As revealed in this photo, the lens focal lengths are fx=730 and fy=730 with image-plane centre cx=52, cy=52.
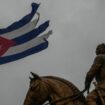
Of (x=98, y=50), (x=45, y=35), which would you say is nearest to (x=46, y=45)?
(x=45, y=35)

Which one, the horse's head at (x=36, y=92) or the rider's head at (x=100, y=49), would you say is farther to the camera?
the rider's head at (x=100, y=49)

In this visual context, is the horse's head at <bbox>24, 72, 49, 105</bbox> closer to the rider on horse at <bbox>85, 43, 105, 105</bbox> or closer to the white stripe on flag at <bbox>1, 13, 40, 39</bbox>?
the rider on horse at <bbox>85, 43, 105, 105</bbox>

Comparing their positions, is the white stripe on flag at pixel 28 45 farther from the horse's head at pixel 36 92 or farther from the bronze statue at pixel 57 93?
the horse's head at pixel 36 92

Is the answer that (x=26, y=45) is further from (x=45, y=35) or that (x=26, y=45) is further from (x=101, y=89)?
(x=101, y=89)

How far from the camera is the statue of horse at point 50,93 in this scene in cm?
2352

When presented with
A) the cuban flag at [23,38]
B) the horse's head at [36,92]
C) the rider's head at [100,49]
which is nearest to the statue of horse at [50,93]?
the horse's head at [36,92]

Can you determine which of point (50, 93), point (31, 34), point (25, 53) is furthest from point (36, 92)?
point (31, 34)

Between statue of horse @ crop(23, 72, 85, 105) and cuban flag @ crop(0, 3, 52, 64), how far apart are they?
5.97 metres

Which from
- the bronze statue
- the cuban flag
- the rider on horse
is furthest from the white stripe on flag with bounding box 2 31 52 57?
the bronze statue

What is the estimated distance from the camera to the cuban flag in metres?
29.9

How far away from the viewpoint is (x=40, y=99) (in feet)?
77.2

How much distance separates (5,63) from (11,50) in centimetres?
125

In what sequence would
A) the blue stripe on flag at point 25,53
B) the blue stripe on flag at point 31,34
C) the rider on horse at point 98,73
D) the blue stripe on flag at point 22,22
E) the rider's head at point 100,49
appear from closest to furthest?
1. the rider on horse at point 98,73
2. the rider's head at point 100,49
3. the blue stripe on flag at point 25,53
4. the blue stripe on flag at point 31,34
5. the blue stripe on flag at point 22,22

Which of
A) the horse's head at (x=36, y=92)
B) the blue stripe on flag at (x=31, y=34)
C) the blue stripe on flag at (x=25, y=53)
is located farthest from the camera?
the blue stripe on flag at (x=31, y=34)
